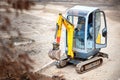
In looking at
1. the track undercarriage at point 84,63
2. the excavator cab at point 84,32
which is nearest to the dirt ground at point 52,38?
the track undercarriage at point 84,63

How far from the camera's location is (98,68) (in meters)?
10.7

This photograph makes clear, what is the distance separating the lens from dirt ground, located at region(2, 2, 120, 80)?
10.3m

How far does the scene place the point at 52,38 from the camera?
1445 centimetres

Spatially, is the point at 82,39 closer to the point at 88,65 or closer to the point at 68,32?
the point at 68,32

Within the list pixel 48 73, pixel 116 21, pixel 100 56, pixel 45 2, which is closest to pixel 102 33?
pixel 100 56

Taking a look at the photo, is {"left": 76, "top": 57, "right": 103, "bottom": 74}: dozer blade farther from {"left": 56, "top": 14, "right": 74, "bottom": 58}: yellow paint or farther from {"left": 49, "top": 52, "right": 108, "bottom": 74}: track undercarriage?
{"left": 56, "top": 14, "right": 74, "bottom": 58}: yellow paint

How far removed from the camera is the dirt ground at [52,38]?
10.3 m

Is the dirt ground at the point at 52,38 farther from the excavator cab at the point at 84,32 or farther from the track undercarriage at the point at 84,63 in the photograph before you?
the excavator cab at the point at 84,32

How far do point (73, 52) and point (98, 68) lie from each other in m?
1.04

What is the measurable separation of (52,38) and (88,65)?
14.0ft

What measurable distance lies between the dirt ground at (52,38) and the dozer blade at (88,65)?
0.14 meters

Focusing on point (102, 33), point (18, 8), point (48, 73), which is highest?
point (18, 8)

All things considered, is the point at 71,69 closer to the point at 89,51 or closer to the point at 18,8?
the point at 89,51

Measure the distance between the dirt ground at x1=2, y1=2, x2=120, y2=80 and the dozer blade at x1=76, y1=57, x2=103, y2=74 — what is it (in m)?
0.14
